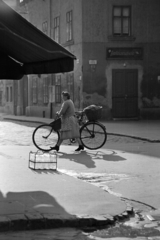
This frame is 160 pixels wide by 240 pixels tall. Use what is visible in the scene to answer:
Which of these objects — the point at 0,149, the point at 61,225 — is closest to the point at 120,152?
the point at 0,149

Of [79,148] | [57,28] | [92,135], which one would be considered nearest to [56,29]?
[57,28]

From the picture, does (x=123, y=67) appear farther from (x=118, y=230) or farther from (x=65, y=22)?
(x=118, y=230)

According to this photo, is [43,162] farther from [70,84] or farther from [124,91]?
[70,84]

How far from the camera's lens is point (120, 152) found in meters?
15.1

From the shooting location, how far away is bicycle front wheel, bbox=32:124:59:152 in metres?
15.3

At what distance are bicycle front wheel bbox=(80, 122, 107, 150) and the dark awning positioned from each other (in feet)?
15.1

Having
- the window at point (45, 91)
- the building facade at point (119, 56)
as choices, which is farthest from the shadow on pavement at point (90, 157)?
the window at point (45, 91)

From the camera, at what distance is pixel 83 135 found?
51.8 feet

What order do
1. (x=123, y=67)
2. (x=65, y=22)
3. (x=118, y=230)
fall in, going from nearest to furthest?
(x=118, y=230) < (x=123, y=67) < (x=65, y=22)

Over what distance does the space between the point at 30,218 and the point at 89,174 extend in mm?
4416

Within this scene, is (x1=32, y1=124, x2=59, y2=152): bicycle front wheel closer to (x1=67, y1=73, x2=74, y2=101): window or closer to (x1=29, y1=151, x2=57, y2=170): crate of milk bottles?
(x1=29, y1=151, x2=57, y2=170): crate of milk bottles

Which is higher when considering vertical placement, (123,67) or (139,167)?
(123,67)

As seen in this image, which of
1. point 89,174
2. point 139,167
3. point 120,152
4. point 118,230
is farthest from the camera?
point 120,152

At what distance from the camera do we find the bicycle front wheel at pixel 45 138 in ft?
50.2
